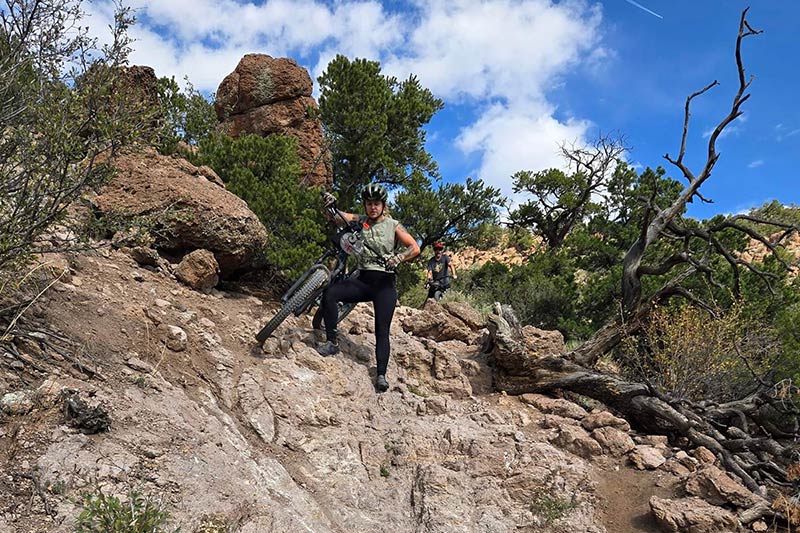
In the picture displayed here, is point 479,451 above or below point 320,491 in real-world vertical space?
above

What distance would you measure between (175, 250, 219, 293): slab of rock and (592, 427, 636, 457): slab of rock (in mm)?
4467

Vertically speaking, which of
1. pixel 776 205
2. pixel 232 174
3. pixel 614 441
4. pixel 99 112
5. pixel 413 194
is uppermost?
pixel 776 205

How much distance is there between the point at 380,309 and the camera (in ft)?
17.1

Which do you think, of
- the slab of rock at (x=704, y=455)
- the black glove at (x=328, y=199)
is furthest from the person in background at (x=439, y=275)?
the slab of rock at (x=704, y=455)

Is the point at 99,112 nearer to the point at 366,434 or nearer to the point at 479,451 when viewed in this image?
the point at 366,434

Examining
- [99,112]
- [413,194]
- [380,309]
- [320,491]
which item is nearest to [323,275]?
[380,309]

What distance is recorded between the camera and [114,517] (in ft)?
7.20

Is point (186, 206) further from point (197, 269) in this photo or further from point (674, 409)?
point (674, 409)

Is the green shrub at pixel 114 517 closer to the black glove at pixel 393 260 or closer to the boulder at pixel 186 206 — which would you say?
the black glove at pixel 393 260

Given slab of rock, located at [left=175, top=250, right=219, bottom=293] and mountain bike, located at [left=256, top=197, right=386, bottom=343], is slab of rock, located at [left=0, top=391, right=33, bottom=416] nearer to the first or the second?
mountain bike, located at [left=256, top=197, right=386, bottom=343]

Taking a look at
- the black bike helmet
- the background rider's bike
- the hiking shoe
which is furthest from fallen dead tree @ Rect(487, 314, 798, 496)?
the background rider's bike

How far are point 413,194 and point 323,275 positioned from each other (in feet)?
25.3

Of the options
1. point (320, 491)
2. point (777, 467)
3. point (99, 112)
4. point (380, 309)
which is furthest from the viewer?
point (380, 309)

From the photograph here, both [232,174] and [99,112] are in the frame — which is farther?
[232,174]
